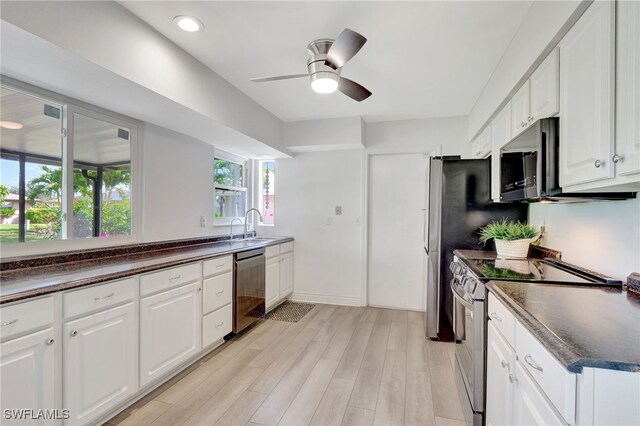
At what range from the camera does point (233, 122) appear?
2.72m

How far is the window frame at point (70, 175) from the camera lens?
1753mm

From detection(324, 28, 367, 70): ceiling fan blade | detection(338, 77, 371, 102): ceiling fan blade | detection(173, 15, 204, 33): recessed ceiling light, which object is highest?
detection(173, 15, 204, 33): recessed ceiling light

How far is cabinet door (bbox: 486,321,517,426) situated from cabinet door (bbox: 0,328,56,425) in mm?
2129

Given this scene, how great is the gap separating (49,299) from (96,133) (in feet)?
4.59

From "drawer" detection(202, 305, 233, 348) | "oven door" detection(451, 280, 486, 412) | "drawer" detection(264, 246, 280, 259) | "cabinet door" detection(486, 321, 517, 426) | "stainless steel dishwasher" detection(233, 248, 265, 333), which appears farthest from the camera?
"drawer" detection(264, 246, 280, 259)

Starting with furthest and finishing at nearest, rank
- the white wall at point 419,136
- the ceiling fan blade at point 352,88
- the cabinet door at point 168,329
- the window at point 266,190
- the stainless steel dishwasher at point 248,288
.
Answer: the window at point 266,190 → the white wall at point 419,136 → the stainless steel dishwasher at point 248,288 → the ceiling fan blade at point 352,88 → the cabinet door at point 168,329

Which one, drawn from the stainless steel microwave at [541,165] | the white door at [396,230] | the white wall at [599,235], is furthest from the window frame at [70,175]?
the white wall at [599,235]

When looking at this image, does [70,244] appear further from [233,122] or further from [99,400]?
[233,122]

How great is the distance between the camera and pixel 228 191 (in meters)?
3.85

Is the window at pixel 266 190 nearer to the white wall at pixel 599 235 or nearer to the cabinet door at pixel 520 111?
the cabinet door at pixel 520 111

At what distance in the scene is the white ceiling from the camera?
166 cm

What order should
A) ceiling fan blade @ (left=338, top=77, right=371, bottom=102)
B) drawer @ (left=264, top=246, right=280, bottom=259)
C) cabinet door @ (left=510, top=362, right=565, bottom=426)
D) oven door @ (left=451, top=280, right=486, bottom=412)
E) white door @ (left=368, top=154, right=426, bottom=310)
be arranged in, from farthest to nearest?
white door @ (left=368, top=154, right=426, bottom=310), drawer @ (left=264, top=246, right=280, bottom=259), ceiling fan blade @ (left=338, top=77, right=371, bottom=102), oven door @ (left=451, top=280, right=486, bottom=412), cabinet door @ (left=510, top=362, right=565, bottom=426)

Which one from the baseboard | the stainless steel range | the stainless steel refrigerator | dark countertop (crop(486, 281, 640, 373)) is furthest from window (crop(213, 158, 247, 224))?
dark countertop (crop(486, 281, 640, 373))

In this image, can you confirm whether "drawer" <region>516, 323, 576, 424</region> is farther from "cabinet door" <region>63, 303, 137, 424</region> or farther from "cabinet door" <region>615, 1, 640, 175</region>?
"cabinet door" <region>63, 303, 137, 424</region>
